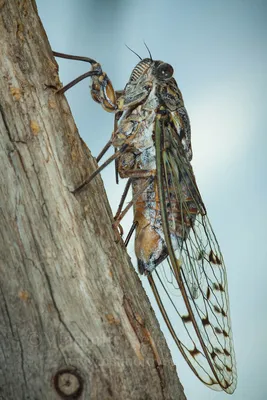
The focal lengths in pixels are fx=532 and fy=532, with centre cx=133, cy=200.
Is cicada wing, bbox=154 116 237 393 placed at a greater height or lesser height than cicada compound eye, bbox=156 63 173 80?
lesser

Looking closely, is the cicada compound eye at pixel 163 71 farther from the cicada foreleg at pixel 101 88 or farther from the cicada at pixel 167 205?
the cicada foreleg at pixel 101 88

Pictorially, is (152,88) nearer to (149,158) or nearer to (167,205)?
(149,158)

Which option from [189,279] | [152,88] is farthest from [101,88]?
[189,279]

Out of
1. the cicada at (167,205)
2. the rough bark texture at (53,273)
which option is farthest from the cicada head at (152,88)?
the rough bark texture at (53,273)

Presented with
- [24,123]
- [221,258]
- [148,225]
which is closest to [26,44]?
[24,123]

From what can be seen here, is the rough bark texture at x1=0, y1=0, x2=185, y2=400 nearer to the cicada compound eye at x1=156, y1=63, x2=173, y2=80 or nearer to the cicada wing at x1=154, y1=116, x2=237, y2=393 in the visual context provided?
the cicada wing at x1=154, y1=116, x2=237, y2=393

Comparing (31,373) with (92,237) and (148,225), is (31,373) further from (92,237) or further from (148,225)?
(148,225)

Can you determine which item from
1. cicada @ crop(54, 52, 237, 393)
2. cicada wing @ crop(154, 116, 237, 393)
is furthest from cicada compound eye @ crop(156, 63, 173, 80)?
cicada wing @ crop(154, 116, 237, 393)
